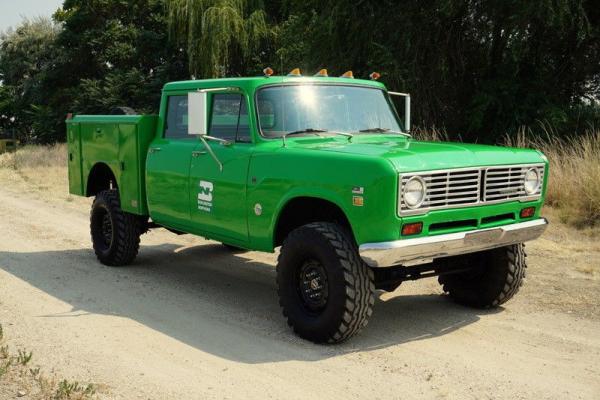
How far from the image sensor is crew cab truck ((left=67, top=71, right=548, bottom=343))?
485 centimetres

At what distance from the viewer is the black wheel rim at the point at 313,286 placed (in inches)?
205

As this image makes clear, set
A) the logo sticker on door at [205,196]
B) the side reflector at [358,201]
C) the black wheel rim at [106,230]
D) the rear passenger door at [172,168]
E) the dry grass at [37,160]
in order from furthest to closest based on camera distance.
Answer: the dry grass at [37,160] → the black wheel rim at [106,230] → the rear passenger door at [172,168] → the logo sticker on door at [205,196] → the side reflector at [358,201]

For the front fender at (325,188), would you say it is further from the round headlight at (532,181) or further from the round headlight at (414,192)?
the round headlight at (532,181)

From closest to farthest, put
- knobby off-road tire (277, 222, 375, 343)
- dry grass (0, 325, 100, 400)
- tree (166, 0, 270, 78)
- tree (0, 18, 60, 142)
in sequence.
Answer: dry grass (0, 325, 100, 400)
knobby off-road tire (277, 222, 375, 343)
tree (166, 0, 270, 78)
tree (0, 18, 60, 142)

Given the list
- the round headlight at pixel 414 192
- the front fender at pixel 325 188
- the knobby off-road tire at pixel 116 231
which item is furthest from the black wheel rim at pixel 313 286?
the knobby off-road tire at pixel 116 231

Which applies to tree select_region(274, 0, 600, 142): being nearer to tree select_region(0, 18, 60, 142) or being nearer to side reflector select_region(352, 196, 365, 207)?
side reflector select_region(352, 196, 365, 207)

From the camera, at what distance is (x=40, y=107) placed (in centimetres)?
3484

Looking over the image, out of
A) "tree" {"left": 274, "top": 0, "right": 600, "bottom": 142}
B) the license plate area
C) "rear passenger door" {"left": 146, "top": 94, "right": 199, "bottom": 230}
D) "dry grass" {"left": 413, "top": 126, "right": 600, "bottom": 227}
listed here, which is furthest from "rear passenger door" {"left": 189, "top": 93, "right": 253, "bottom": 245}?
"tree" {"left": 274, "top": 0, "right": 600, "bottom": 142}

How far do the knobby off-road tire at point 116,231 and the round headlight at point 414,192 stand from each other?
13.2 feet

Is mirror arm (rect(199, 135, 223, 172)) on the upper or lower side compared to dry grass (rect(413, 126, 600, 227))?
upper

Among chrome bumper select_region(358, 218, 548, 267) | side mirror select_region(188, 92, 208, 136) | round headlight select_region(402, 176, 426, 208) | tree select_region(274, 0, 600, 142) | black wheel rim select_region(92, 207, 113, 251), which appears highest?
tree select_region(274, 0, 600, 142)

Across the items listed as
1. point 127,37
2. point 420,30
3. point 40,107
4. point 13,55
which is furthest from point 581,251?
point 13,55

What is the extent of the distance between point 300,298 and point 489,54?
42.5 ft

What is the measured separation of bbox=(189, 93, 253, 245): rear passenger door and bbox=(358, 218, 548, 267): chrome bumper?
4.97ft
